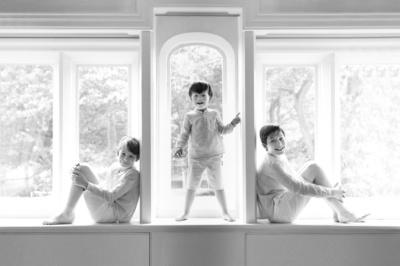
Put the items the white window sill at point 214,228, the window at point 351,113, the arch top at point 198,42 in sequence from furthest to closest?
the window at point 351,113, the arch top at point 198,42, the white window sill at point 214,228

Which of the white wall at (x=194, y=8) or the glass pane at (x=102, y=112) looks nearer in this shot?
the white wall at (x=194, y=8)

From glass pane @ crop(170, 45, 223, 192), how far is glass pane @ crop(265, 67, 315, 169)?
0.31 metres

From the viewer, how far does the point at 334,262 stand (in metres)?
2.27

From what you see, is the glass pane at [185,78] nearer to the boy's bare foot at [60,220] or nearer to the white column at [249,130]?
the white column at [249,130]

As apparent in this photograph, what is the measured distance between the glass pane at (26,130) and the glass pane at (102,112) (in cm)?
19

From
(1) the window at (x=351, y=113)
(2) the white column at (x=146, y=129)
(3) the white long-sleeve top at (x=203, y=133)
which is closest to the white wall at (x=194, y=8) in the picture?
(2) the white column at (x=146, y=129)

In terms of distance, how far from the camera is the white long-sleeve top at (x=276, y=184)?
91.6 inches

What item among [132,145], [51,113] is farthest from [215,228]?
[51,113]

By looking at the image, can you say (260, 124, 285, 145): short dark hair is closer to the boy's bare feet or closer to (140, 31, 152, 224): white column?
the boy's bare feet

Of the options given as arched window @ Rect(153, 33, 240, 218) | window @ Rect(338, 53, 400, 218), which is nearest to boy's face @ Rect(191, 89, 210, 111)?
arched window @ Rect(153, 33, 240, 218)

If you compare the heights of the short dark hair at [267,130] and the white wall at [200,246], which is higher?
the short dark hair at [267,130]

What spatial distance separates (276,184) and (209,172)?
1.18ft

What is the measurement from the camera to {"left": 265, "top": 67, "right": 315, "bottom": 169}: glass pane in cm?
273

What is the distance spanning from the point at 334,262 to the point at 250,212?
471mm
